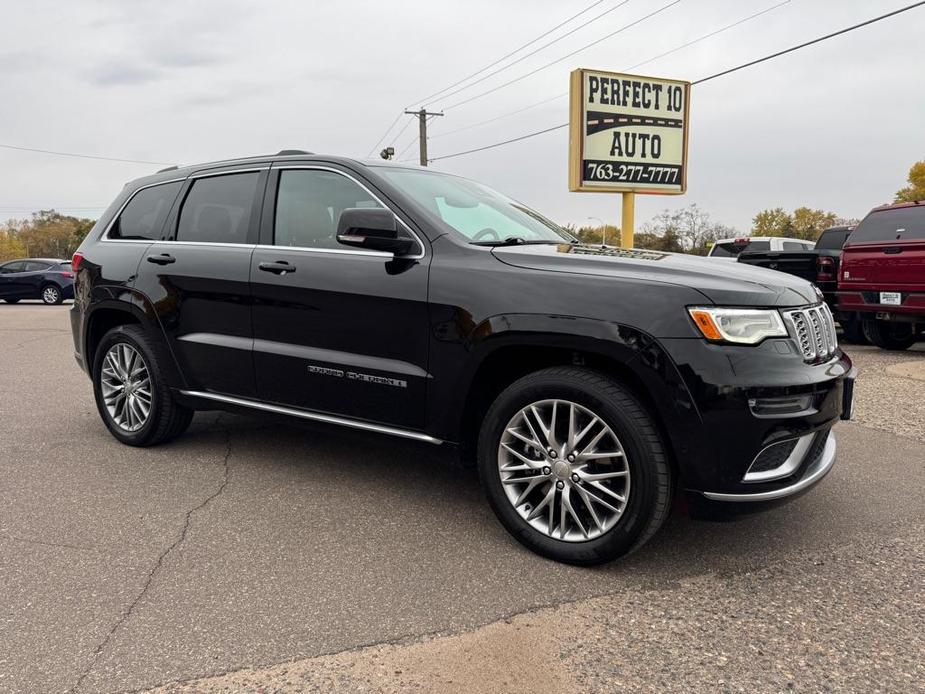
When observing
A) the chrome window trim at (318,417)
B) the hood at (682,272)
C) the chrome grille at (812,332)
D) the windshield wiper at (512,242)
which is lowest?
the chrome window trim at (318,417)

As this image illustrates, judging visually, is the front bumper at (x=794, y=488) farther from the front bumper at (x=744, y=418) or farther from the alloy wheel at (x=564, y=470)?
the alloy wheel at (x=564, y=470)

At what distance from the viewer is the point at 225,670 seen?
236 cm

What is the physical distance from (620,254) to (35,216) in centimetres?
12476

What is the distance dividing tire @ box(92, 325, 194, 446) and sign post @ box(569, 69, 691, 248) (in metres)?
11.6

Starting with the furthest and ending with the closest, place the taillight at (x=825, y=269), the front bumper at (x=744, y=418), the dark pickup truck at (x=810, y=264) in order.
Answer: the taillight at (x=825, y=269)
the dark pickup truck at (x=810, y=264)
the front bumper at (x=744, y=418)

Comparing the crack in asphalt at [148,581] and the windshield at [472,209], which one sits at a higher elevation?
the windshield at [472,209]

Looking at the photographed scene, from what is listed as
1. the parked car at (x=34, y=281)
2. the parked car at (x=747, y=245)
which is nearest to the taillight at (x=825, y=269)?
the parked car at (x=747, y=245)

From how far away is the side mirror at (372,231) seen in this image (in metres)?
3.35

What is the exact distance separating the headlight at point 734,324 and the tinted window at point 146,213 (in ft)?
11.4

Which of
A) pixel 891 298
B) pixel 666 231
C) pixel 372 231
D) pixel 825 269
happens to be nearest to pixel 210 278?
pixel 372 231

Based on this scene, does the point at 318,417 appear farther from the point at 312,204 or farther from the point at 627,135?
the point at 627,135

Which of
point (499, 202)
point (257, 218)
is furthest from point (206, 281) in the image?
point (499, 202)

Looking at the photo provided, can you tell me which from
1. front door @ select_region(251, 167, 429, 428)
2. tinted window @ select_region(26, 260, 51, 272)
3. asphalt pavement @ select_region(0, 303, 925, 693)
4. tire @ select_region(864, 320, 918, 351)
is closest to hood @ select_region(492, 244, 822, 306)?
front door @ select_region(251, 167, 429, 428)

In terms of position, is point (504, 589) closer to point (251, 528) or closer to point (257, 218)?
point (251, 528)
